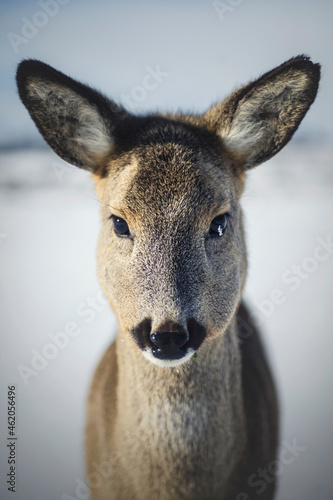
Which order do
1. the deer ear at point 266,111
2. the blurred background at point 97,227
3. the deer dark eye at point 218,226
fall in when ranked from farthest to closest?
the blurred background at point 97,227, the deer ear at point 266,111, the deer dark eye at point 218,226

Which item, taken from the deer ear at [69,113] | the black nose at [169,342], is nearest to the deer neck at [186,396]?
the black nose at [169,342]

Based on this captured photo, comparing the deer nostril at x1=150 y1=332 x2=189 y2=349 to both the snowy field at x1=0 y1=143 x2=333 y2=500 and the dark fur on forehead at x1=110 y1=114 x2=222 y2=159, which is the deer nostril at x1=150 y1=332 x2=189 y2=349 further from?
the snowy field at x1=0 y1=143 x2=333 y2=500

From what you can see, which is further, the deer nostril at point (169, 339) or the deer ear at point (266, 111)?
the deer ear at point (266, 111)

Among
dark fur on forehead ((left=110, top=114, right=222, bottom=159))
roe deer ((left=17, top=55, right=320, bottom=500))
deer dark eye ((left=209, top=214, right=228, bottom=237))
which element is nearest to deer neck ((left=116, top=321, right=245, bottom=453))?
roe deer ((left=17, top=55, right=320, bottom=500))

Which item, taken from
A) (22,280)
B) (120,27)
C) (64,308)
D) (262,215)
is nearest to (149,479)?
(64,308)

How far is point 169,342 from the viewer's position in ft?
7.88

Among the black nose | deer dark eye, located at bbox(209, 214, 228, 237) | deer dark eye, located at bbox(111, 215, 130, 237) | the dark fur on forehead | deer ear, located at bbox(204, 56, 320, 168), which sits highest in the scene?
deer ear, located at bbox(204, 56, 320, 168)

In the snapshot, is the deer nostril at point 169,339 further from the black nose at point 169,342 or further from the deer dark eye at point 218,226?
the deer dark eye at point 218,226

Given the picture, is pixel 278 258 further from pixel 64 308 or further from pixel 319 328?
pixel 64 308

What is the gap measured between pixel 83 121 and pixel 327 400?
13.4 feet

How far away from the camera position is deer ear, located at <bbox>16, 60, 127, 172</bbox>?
3016mm

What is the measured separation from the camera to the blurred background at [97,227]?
4914 mm

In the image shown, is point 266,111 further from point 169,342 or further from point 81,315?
point 81,315

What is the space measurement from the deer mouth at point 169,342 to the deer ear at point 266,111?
4.74ft
